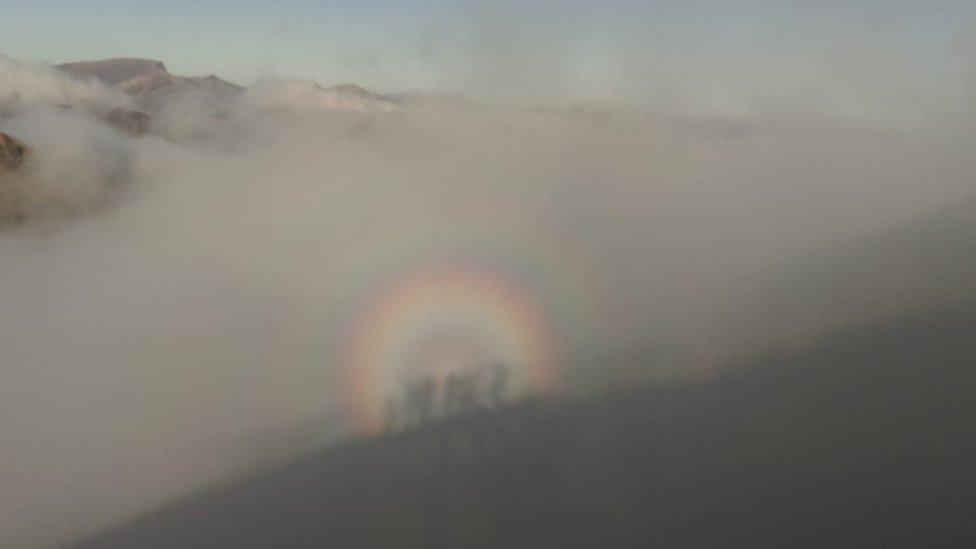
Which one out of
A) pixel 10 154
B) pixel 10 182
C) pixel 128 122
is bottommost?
pixel 10 182

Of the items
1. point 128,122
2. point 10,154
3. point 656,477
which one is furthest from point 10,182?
point 656,477

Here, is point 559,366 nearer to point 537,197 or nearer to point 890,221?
point 890,221

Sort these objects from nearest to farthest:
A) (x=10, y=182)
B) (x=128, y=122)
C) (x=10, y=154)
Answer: (x=10, y=154), (x=10, y=182), (x=128, y=122)

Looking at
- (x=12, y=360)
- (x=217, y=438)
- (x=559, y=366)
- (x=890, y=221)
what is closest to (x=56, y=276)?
(x=12, y=360)

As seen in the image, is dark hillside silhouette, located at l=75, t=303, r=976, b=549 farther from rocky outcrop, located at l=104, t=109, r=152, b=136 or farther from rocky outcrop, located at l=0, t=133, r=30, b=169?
rocky outcrop, located at l=104, t=109, r=152, b=136

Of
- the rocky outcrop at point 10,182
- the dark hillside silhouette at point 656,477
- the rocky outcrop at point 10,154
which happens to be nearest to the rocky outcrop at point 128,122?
the rocky outcrop at point 10,154

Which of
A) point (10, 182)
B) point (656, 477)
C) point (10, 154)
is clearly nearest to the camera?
point (656, 477)

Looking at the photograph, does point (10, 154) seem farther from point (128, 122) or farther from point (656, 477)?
point (656, 477)

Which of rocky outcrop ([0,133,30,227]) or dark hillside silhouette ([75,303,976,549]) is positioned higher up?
Result: rocky outcrop ([0,133,30,227])

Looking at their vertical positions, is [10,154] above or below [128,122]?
below

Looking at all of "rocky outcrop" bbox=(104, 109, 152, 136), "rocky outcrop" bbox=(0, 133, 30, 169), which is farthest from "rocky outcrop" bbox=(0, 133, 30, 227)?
"rocky outcrop" bbox=(104, 109, 152, 136)

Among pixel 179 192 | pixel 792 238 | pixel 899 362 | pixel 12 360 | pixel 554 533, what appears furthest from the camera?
pixel 179 192
